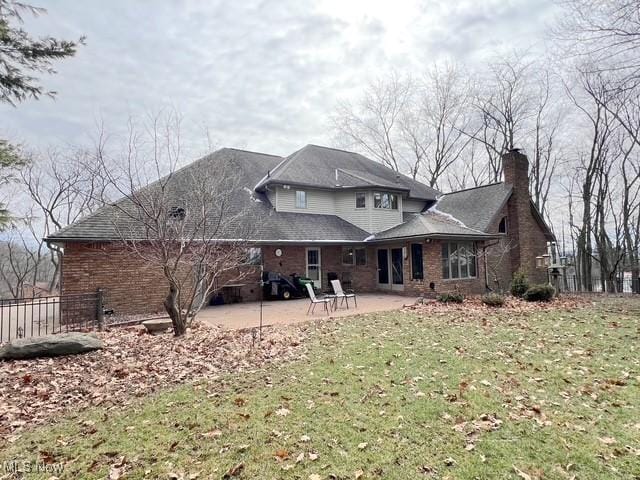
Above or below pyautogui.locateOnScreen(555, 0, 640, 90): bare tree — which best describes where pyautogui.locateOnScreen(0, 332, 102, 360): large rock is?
below

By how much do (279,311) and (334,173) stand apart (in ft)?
33.7

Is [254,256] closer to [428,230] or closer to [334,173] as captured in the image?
[428,230]

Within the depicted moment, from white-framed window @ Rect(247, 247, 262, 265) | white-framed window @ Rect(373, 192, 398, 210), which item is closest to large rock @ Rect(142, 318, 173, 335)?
white-framed window @ Rect(247, 247, 262, 265)

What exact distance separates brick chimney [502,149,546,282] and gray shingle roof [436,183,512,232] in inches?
23.3

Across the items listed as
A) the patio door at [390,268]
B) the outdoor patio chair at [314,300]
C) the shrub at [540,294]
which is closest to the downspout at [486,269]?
the shrub at [540,294]

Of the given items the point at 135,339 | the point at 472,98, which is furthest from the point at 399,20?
the point at 472,98

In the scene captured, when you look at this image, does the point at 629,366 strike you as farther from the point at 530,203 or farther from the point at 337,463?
the point at 530,203

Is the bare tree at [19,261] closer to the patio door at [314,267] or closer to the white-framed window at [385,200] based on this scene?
the patio door at [314,267]

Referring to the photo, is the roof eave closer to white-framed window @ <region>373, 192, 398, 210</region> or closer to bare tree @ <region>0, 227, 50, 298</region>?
white-framed window @ <region>373, 192, 398, 210</region>

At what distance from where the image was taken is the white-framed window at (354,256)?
17.4 metres

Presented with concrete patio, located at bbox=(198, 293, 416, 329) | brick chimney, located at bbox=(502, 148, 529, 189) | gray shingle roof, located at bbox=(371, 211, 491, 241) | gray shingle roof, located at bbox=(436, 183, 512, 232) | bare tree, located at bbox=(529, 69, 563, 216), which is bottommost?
concrete patio, located at bbox=(198, 293, 416, 329)

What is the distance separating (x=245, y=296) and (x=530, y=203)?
1529 centimetres

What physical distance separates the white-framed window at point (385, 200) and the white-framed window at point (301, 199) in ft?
11.6

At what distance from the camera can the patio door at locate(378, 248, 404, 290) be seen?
1614cm
